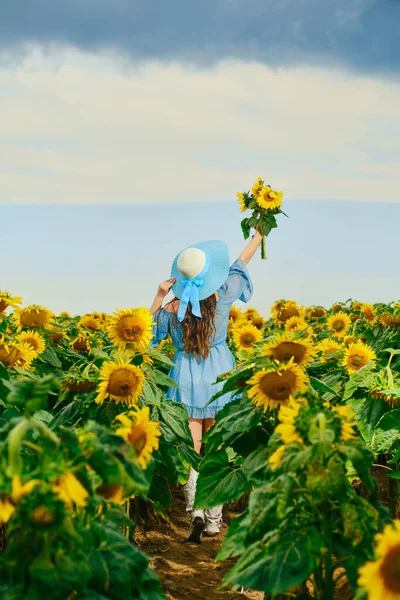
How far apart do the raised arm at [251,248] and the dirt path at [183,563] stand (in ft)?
7.04

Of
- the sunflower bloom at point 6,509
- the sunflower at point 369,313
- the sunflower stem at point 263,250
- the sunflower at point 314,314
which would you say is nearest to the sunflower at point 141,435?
the sunflower bloom at point 6,509

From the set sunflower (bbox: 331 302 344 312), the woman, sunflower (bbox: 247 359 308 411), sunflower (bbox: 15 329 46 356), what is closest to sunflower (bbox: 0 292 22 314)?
sunflower (bbox: 15 329 46 356)

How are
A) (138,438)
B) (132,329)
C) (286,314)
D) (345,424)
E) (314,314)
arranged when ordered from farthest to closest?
(314,314) < (286,314) < (132,329) < (138,438) < (345,424)

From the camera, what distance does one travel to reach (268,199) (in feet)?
25.3

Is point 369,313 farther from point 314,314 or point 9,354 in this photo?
point 9,354

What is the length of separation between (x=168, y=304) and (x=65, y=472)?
14.6 ft

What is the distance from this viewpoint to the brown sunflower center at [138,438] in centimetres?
269

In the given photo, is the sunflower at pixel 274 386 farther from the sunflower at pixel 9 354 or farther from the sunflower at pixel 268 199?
the sunflower at pixel 268 199

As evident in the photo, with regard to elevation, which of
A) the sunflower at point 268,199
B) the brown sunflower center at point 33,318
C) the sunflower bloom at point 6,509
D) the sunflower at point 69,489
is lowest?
the sunflower bloom at point 6,509

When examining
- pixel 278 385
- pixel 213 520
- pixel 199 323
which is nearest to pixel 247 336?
pixel 199 323

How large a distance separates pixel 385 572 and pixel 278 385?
59.6 inches

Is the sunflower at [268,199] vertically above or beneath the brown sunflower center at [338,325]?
above

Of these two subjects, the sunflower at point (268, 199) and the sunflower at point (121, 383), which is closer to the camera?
the sunflower at point (121, 383)

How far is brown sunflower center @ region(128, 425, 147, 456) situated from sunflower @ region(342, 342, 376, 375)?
3648 millimetres
